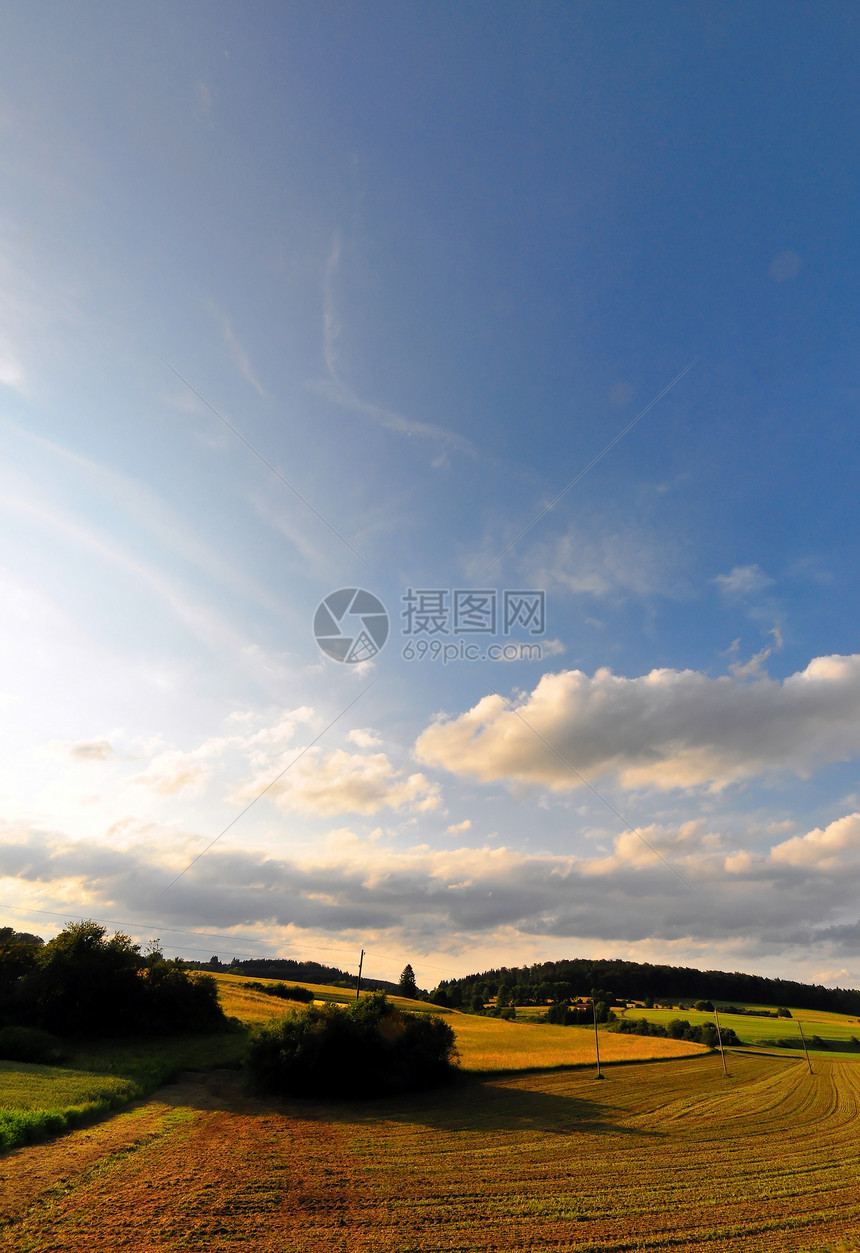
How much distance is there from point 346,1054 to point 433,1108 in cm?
579

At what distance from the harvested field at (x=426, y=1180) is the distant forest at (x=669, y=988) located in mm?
127684

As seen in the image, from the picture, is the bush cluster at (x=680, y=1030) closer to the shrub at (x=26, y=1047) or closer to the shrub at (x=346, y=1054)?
the shrub at (x=346, y=1054)

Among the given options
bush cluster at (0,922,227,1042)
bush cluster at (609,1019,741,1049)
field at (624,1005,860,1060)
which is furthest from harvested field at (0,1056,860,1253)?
field at (624,1005,860,1060)

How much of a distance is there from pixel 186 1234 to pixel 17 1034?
3148 centimetres

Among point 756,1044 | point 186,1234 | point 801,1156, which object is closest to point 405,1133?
point 186,1234

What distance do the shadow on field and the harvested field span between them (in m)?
0.24

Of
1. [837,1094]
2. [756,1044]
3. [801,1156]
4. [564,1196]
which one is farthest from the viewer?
[756,1044]

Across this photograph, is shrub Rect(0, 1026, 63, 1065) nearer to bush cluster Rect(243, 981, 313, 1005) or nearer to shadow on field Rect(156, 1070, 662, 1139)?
shadow on field Rect(156, 1070, 662, 1139)

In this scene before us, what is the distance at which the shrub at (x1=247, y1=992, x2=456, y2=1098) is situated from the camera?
112 feet

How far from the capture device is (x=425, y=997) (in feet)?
372

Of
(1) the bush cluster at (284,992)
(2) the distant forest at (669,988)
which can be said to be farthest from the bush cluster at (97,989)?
(2) the distant forest at (669,988)

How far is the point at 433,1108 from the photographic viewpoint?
32.8 meters

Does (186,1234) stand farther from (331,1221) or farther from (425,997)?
(425,997)

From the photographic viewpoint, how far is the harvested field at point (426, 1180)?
15.5 m
